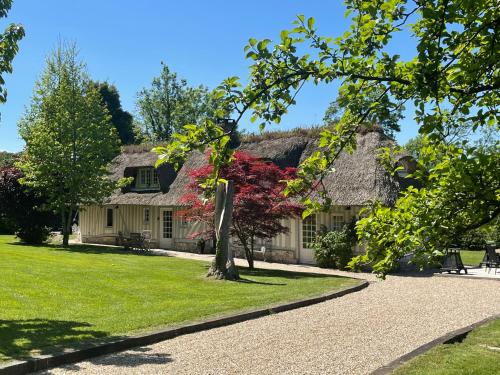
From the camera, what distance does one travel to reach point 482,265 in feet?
67.3

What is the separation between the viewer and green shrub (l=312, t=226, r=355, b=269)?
1942 cm

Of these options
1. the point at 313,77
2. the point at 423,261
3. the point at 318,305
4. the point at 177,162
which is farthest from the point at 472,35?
the point at 318,305

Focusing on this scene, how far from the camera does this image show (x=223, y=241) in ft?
48.9

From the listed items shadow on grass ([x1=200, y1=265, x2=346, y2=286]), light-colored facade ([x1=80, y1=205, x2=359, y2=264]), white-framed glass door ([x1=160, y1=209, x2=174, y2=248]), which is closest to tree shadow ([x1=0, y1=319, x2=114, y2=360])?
shadow on grass ([x1=200, y1=265, x2=346, y2=286])

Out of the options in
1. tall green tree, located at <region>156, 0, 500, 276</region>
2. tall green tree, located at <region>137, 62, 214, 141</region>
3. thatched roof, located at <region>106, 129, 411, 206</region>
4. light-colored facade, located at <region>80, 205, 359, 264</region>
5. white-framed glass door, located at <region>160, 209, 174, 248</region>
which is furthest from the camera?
tall green tree, located at <region>137, 62, 214, 141</region>

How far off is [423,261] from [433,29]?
167cm

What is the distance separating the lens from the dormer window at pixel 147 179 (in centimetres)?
2934

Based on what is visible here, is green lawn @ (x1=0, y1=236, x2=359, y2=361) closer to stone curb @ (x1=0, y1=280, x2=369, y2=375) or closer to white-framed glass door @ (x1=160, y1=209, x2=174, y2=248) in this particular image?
stone curb @ (x1=0, y1=280, x2=369, y2=375)

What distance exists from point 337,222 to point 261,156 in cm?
573

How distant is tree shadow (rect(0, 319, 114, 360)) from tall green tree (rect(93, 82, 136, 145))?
52.9 m

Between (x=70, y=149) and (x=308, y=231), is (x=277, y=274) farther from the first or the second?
(x=70, y=149)

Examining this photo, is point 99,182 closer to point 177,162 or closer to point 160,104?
point 177,162

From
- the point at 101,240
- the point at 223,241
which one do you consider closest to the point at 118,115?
the point at 101,240

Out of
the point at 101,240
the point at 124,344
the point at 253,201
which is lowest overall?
the point at 124,344
